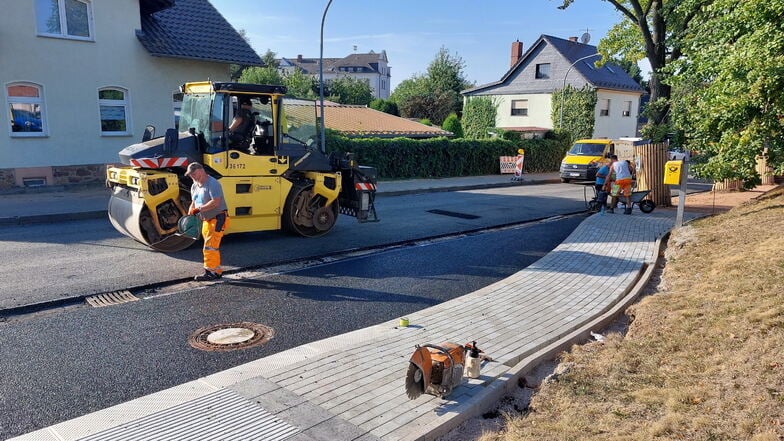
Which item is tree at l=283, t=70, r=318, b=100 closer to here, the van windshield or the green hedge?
the green hedge

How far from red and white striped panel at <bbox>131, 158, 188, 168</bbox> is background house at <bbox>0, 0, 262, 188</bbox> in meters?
9.25

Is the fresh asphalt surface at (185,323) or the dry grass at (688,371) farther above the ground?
the dry grass at (688,371)

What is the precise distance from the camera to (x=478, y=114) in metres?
41.5

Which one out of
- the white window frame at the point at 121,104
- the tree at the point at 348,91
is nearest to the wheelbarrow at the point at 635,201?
the white window frame at the point at 121,104

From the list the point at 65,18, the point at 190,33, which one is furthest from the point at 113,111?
the point at 190,33

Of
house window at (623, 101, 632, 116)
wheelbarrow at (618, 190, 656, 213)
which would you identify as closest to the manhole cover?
wheelbarrow at (618, 190, 656, 213)

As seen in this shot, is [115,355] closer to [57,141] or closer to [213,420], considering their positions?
[213,420]

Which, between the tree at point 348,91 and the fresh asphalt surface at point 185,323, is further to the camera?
the tree at point 348,91

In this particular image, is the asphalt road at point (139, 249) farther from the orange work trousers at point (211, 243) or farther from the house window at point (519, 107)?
the house window at point (519, 107)

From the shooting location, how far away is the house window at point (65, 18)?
15766 millimetres

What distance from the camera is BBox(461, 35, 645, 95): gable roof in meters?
38.2

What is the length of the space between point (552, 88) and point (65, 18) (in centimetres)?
3000

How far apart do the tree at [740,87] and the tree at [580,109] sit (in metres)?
24.0

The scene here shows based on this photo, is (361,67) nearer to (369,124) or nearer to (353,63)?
(353,63)
